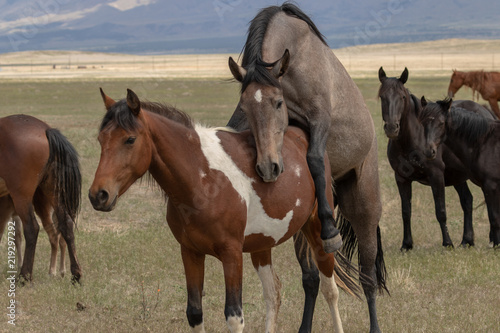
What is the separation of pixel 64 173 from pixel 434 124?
5.40m

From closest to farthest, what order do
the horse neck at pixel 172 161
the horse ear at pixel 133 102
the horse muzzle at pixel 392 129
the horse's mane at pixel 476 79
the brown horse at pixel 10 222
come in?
the horse ear at pixel 133 102, the horse neck at pixel 172 161, the brown horse at pixel 10 222, the horse muzzle at pixel 392 129, the horse's mane at pixel 476 79

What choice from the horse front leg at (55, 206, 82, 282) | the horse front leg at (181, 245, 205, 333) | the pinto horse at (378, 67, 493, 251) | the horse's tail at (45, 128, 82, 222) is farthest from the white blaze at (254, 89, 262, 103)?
the pinto horse at (378, 67, 493, 251)

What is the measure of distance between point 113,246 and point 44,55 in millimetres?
157543

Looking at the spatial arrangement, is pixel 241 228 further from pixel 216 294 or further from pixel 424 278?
pixel 424 278

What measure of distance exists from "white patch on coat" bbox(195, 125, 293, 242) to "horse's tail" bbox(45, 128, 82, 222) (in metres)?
3.36

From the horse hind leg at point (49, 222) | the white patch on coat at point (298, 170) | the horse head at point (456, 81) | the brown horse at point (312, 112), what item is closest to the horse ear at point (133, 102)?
the brown horse at point (312, 112)

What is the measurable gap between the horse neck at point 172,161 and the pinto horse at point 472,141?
5653 mm

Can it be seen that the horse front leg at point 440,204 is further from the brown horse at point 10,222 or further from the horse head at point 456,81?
the horse head at point 456,81

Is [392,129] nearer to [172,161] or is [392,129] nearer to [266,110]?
[266,110]

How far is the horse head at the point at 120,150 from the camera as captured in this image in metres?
3.86

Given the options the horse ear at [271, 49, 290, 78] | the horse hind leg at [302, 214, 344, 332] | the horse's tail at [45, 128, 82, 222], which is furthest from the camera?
the horse's tail at [45, 128, 82, 222]

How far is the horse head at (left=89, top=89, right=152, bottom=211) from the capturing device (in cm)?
386

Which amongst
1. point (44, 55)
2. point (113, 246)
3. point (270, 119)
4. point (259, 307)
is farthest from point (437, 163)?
point (44, 55)

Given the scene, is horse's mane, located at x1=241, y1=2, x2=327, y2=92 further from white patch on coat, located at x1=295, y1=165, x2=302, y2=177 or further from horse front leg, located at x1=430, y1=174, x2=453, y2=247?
horse front leg, located at x1=430, y1=174, x2=453, y2=247
